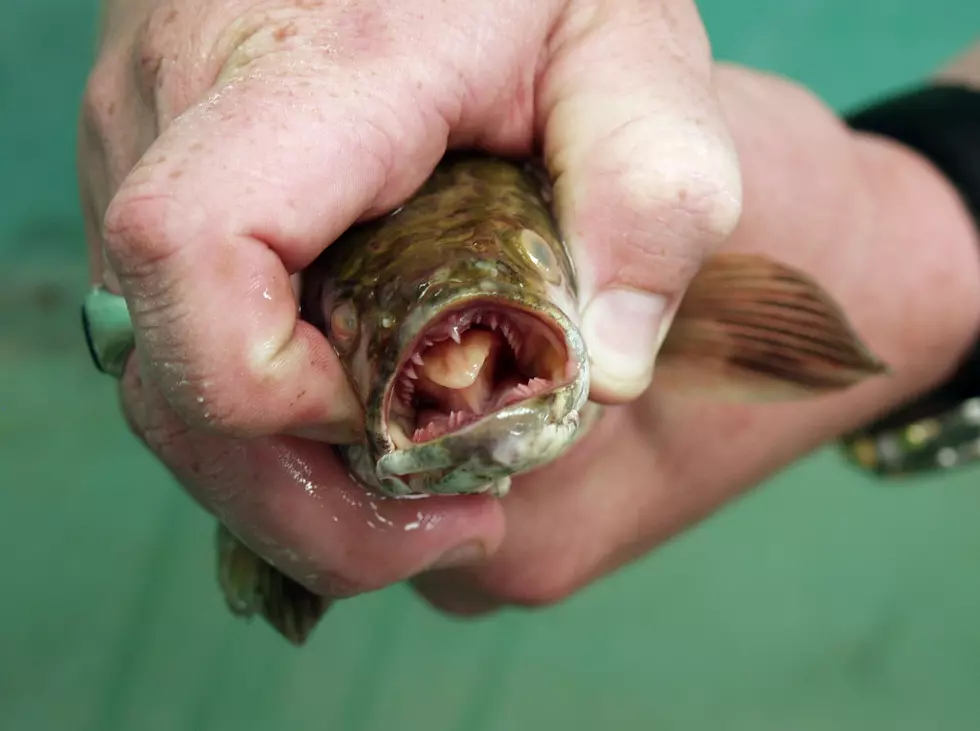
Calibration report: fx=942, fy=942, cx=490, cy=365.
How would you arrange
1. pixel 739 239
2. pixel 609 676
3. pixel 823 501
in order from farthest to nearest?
pixel 823 501 → pixel 609 676 → pixel 739 239

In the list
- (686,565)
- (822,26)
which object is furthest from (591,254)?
(822,26)

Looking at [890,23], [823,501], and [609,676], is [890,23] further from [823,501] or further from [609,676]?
[609,676]

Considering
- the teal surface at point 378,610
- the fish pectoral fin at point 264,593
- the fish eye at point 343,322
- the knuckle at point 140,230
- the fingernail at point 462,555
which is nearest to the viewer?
the knuckle at point 140,230

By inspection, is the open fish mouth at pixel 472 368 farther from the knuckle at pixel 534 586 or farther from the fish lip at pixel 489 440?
the knuckle at pixel 534 586

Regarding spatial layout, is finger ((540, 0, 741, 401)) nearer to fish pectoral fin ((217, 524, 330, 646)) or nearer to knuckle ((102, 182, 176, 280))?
knuckle ((102, 182, 176, 280))

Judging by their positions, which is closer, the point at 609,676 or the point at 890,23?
the point at 609,676

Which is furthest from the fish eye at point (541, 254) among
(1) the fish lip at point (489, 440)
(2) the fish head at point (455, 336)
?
(1) the fish lip at point (489, 440)

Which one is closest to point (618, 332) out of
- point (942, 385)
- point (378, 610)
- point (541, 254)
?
point (541, 254)

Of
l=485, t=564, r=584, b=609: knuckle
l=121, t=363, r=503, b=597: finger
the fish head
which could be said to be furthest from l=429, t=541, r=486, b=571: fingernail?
l=485, t=564, r=584, b=609: knuckle
